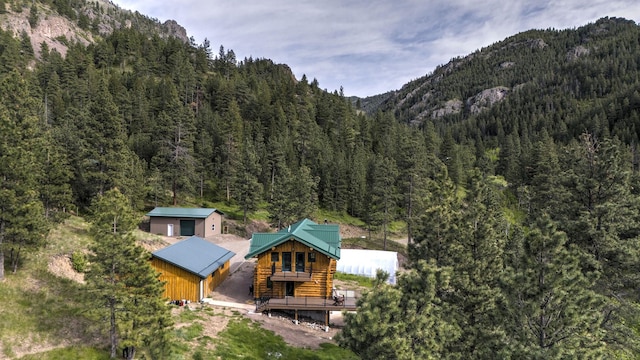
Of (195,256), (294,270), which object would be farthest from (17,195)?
(294,270)

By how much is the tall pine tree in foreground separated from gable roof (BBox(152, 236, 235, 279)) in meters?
10.5

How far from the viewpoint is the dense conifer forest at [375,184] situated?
1441cm

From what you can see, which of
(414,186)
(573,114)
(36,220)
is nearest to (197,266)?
(36,220)

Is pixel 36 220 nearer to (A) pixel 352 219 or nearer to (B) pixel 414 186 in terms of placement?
(B) pixel 414 186

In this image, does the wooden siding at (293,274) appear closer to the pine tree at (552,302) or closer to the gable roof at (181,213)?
the pine tree at (552,302)

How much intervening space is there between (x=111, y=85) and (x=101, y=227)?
239ft

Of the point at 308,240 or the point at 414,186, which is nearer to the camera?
the point at 308,240

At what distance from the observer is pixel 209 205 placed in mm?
59969

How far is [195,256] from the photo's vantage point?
30938 mm

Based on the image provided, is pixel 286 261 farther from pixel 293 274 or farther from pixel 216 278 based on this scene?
pixel 216 278

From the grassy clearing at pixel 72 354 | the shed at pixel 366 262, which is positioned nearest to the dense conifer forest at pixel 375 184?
the shed at pixel 366 262

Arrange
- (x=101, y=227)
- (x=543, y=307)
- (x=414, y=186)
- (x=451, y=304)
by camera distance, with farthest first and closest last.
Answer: (x=414, y=186) → (x=451, y=304) → (x=101, y=227) → (x=543, y=307)

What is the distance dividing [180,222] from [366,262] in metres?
24.4

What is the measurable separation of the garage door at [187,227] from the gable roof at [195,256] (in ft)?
38.8
